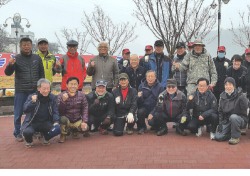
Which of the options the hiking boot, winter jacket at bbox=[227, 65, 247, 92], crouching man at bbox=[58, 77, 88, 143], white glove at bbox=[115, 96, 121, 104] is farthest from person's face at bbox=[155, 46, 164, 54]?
the hiking boot

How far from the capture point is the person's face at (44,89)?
18.7 feet

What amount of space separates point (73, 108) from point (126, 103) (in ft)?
3.61

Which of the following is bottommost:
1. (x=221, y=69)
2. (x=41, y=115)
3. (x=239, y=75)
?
(x=41, y=115)

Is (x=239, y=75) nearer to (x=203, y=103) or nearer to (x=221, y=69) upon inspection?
(x=221, y=69)

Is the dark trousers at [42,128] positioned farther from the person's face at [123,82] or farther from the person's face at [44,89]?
the person's face at [123,82]

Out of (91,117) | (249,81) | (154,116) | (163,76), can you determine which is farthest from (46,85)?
(249,81)

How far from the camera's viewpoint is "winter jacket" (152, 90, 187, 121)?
21.5 feet

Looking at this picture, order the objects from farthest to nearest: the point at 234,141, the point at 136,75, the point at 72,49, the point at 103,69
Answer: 1. the point at 136,75
2. the point at 103,69
3. the point at 72,49
4. the point at 234,141

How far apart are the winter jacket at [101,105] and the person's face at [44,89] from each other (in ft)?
3.74

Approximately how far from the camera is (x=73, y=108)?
6.27 m

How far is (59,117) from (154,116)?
184cm

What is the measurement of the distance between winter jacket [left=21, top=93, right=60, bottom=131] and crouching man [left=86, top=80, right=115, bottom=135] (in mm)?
923

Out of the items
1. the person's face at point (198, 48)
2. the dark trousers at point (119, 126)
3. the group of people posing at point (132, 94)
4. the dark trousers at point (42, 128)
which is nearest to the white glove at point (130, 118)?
the group of people posing at point (132, 94)

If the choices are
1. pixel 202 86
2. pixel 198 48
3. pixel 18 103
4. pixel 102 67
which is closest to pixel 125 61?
pixel 102 67
